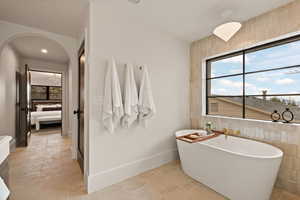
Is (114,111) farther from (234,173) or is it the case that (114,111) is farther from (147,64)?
(234,173)

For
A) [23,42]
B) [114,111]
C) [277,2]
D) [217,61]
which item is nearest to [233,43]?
[217,61]

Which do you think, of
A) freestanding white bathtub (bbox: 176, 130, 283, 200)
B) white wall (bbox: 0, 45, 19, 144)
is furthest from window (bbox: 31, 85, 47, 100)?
freestanding white bathtub (bbox: 176, 130, 283, 200)

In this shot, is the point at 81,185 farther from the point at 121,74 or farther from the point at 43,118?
the point at 43,118

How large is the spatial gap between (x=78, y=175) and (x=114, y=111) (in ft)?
4.13

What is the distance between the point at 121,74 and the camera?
6.48ft

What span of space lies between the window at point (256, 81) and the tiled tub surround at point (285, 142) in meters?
0.24

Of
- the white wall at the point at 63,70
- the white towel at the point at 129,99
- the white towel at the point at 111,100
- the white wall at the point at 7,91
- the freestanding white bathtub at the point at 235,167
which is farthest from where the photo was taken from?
the white wall at the point at 63,70

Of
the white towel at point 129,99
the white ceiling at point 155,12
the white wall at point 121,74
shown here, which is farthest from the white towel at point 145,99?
the white ceiling at point 155,12

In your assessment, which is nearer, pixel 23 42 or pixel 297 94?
pixel 297 94

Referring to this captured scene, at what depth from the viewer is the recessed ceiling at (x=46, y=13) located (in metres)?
1.73

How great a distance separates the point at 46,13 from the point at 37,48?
6.68 feet

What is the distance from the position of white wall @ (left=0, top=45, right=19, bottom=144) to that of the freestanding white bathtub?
3.68 meters

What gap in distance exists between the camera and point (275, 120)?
6.21 feet

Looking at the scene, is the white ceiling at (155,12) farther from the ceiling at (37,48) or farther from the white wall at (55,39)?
the ceiling at (37,48)
